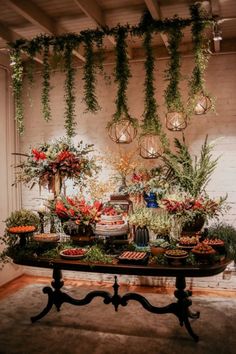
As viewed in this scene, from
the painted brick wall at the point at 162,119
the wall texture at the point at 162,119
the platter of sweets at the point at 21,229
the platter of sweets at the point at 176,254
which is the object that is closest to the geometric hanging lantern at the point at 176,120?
the wall texture at the point at 162,119

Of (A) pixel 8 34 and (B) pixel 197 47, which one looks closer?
(B) pixel 197 47

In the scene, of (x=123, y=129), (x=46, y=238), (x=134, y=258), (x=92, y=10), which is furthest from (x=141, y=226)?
(x=92, y=10)

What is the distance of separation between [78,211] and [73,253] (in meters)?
0.45

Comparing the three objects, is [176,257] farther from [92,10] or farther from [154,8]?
[92,10]

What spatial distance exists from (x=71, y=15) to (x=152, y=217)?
2644mm

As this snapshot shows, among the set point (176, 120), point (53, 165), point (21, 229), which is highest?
point (176, 120)

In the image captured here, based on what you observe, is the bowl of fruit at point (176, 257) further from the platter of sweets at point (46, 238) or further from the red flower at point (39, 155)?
the red flower at point (39, 155)

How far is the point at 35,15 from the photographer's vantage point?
424cm

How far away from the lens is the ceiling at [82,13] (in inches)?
161

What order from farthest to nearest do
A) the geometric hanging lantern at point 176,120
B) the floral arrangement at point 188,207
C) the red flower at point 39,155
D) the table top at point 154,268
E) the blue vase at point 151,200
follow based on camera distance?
the blue vase at point 151,200 → the geometric hanging lantern at point 176,120 → the red flower at point 39,155 → the floral arrangement at point 188,207 → the table top at point 154,268

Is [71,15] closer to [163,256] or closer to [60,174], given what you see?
[60,174]

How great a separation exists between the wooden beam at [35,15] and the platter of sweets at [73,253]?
2.56 m

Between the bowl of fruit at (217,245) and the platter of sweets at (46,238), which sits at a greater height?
the platter of sweets at (46,238)

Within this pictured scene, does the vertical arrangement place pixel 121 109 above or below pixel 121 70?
below
